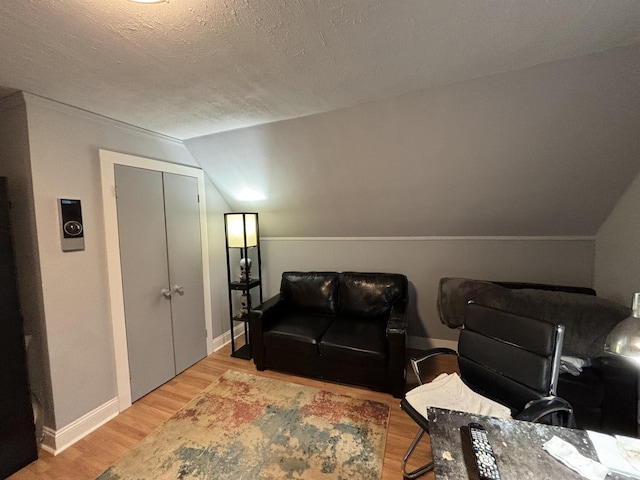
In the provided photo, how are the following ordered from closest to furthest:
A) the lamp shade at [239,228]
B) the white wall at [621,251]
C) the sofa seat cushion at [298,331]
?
the white wall at [621,251] → the sofa seat cushion at [298,331] → the lamp shade at [239,228]

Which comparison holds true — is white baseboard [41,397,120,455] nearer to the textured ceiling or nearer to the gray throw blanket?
the textured ceiling

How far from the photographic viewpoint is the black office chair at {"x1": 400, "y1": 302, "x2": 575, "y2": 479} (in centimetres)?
140

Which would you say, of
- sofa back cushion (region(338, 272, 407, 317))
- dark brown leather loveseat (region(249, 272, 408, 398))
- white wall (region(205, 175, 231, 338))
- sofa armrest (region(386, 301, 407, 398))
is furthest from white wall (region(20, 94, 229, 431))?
sofa armrest (region(386, 301, 407, 398))

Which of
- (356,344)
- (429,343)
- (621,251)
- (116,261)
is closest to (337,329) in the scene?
(356,344)

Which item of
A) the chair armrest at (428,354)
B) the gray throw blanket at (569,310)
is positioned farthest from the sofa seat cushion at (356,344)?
the gray throw blanket at (569,310)

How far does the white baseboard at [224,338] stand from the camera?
11.0ft

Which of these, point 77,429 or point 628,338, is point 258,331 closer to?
point 77,429

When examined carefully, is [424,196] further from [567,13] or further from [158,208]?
[158,208]

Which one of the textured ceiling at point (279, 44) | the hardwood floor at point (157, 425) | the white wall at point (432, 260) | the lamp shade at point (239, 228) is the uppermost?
the textured ceiling at point (279, 44)

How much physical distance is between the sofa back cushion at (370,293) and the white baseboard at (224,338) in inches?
60.0

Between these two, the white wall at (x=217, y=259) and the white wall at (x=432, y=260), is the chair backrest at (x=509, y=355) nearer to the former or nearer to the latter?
the white wall at (x=432, y=260)

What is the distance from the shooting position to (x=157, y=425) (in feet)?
6.97

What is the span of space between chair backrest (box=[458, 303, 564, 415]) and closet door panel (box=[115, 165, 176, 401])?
2.62m

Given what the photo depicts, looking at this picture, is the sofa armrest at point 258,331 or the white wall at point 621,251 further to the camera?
the sofa armrest at point 258,331
